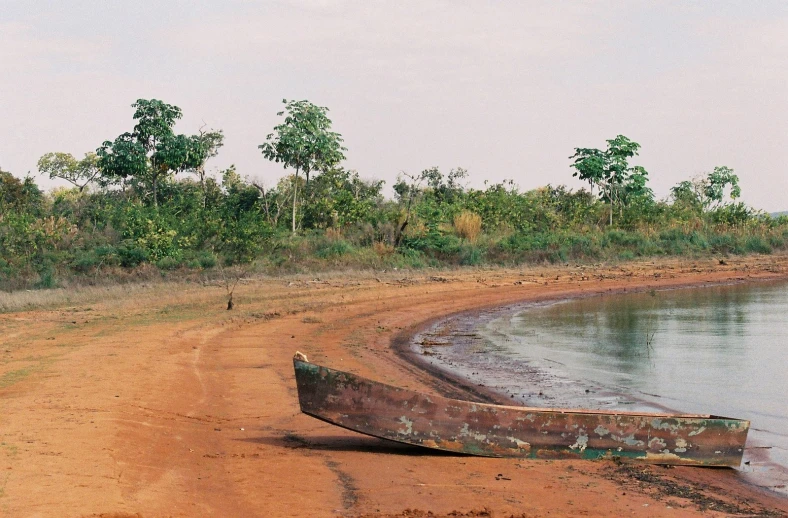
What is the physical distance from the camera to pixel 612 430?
302 inches

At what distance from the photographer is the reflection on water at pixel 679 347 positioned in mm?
11461

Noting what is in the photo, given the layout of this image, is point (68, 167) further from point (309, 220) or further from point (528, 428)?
point (528, 428)

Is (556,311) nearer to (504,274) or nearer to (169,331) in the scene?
Answer: (504,274)

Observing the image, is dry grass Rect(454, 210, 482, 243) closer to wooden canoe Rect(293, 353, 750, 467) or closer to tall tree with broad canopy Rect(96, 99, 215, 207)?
tall tree with broad canopy Rect(96, 99, 215, 207)

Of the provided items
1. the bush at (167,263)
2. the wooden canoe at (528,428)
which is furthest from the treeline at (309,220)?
the wooden canoe at (528,428)

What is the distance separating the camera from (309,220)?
3388 cm

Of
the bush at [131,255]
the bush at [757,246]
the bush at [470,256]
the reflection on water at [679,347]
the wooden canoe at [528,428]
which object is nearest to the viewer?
the wooden canoe at [528,428]

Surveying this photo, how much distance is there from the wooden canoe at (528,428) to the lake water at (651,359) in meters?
0.59

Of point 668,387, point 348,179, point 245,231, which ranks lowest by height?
point 668,387

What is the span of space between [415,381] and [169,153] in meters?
23.4

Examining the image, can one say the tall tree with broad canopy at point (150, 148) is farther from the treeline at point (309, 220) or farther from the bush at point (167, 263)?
the bush at point (167, 263)

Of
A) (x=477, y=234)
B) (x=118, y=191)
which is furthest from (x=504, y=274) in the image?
(x=118, y=191)

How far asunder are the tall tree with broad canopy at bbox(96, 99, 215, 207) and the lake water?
16.5 metres

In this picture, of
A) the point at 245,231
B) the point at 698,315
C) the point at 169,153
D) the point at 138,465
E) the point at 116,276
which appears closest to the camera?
the point at 138,465
